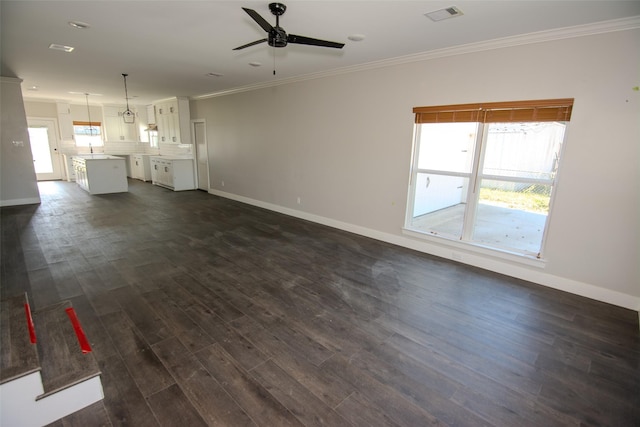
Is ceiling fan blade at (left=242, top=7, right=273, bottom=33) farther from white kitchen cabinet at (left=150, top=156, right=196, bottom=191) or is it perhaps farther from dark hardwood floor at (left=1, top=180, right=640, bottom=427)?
white kitchen cabinet at (left=150, top=156, right=196, bottom=191)

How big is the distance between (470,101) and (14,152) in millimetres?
8901

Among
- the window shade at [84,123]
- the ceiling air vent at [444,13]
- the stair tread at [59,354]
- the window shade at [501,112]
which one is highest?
Answer: the ceiling air vent at [444,13]

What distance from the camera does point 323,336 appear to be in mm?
2434

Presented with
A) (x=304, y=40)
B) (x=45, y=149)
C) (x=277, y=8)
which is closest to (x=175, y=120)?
(x=45, y=149)

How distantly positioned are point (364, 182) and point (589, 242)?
2.86 m

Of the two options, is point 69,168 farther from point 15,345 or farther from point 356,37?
point 356,37

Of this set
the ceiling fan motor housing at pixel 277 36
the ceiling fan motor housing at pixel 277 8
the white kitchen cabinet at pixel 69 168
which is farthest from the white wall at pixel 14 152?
the ceiling fan motor housing at pixel 277 36

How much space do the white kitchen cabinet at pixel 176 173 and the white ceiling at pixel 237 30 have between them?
3709mm

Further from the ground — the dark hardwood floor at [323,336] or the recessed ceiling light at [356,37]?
the recessed ceiling light at [356,37]

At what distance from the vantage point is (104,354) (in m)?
2.17

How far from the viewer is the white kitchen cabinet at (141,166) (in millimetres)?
10453

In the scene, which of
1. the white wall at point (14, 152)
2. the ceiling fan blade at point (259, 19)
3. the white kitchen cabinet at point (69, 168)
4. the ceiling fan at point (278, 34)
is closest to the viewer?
the ceiling fan blade at point (259, 19)

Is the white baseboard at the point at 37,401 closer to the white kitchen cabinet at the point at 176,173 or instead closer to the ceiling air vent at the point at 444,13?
the ceiling air vent at the point at 444,13

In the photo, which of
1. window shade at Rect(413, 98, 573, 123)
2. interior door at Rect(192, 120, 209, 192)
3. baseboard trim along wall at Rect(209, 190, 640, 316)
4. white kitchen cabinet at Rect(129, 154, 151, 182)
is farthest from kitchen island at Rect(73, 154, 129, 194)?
window shade at Rect(413, 98, 573, 123)
